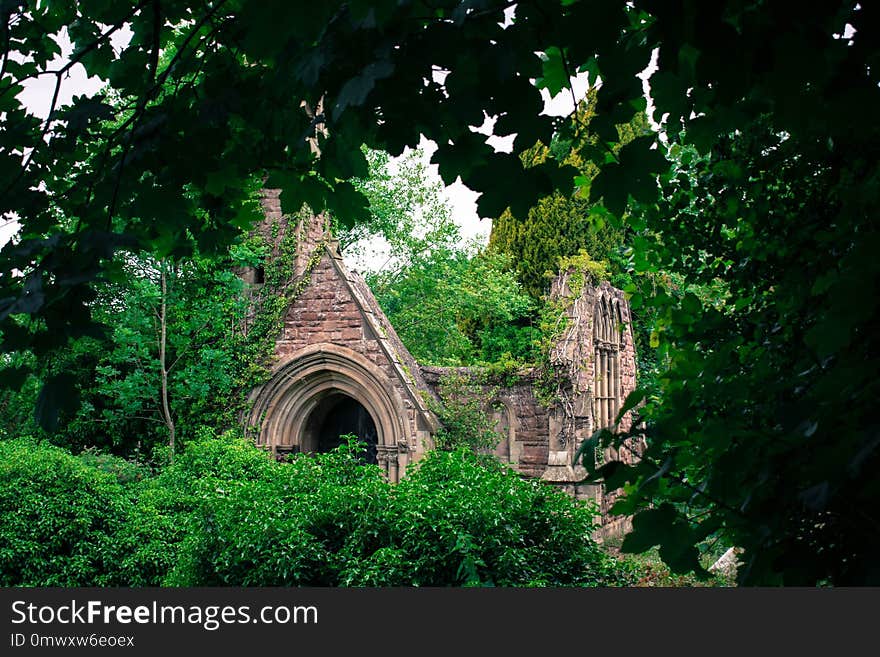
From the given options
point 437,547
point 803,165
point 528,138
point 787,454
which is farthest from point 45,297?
point 437,547

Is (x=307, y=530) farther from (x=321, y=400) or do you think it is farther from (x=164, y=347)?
(x=164, y=347)

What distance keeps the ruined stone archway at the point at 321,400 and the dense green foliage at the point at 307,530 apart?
3.00 meters

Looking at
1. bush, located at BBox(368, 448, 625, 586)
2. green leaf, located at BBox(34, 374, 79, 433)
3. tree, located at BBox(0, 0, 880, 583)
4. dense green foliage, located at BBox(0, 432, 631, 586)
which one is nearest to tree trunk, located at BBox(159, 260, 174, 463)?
dense green foliage, located at BBox(0, 432, 631, 586)

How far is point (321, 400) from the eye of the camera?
37.5 feet

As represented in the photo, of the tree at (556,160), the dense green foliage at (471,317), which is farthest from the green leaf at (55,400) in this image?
the dense green foliage at (471,317)

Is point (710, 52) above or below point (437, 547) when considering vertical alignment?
above

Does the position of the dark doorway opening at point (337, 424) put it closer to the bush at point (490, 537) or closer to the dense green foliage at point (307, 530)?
the dense green foliage at point (307, 530)

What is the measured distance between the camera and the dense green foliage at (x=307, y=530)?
542 cm

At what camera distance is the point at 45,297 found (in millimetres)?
1845

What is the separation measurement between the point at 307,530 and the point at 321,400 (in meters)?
5.59

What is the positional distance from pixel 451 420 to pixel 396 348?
1258 mm

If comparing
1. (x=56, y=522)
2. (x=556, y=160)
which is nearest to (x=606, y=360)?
(x=56, y=522)

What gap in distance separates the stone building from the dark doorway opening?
2 centimetres

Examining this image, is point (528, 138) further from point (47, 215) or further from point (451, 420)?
point (451, 420)
